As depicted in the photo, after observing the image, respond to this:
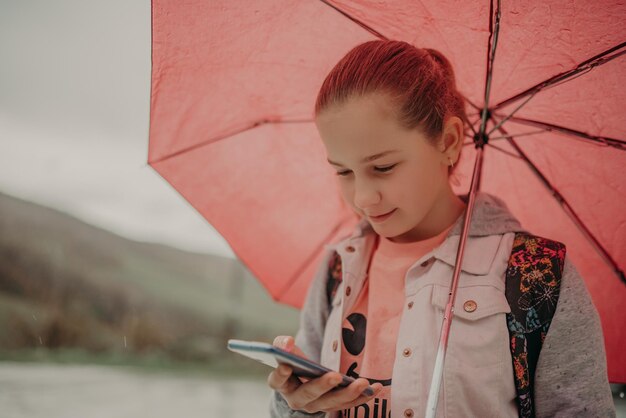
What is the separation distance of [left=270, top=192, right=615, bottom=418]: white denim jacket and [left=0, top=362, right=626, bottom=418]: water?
2.27 metres

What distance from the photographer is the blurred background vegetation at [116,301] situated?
167 inches

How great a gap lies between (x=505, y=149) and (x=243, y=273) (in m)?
4.34

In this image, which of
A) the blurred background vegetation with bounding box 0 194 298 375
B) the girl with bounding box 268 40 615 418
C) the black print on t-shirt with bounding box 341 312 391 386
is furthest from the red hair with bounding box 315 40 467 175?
the blurred background vegetation with bounding box 0 194 298 375

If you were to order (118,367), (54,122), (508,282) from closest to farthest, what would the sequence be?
(508,282), (54,122), (118,367)

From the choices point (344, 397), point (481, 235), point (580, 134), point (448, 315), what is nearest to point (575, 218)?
point (580, 134)

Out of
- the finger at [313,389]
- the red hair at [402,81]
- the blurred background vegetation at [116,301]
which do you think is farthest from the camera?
the blurred background vegetation at [116,301]

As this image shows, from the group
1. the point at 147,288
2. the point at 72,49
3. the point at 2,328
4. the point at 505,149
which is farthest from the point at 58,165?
the point at 505,149

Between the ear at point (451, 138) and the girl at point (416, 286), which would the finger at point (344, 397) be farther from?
the ear at point (451, 138)

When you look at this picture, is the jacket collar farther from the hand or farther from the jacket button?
the hand

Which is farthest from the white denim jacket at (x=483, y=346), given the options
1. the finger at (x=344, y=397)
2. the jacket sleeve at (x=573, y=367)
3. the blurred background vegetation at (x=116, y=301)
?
the blurred background vegetation at (x=116, y=301)

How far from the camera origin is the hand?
976 mm

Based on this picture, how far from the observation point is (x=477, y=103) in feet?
4.58

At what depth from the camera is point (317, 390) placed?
100 cm

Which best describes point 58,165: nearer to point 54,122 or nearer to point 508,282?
point 54,122
